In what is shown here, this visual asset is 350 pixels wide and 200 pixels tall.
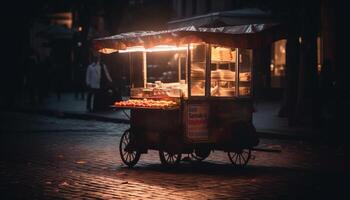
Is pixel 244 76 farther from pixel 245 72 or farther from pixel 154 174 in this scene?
pixel 154 174

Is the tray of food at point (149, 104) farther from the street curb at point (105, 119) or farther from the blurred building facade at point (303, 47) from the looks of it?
the street curb at point (105, 119)

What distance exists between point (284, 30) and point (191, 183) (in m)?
3.15

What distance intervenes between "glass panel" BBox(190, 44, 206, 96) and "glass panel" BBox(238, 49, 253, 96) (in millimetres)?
813

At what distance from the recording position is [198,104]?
12.2 m

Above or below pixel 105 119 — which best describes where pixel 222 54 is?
above

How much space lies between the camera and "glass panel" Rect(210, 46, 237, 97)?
40.8 ft

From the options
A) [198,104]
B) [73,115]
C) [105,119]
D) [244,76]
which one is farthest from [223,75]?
[73,115]

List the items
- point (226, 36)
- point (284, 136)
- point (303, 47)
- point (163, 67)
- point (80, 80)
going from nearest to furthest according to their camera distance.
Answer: point (226, 36) → point (284, 136) → point (303, 47) → point (163, 67) → point (80, 80)

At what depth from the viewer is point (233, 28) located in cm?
1209

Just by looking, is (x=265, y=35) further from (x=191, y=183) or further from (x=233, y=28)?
(x=191, y=183)

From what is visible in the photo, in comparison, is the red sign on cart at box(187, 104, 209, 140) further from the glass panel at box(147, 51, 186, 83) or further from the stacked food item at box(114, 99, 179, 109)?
the glass panel at box(147, 51, 186, 83)

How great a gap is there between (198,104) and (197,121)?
283mm

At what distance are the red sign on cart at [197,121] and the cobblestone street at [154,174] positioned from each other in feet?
1.85

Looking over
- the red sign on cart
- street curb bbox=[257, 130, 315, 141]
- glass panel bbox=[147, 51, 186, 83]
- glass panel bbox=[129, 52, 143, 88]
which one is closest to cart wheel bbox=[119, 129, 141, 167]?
the red sign on cart
